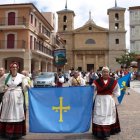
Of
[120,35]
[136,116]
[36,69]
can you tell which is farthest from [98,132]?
[120,35]

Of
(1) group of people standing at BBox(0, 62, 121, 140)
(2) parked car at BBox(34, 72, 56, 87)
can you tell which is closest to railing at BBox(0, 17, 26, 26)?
(2) parked car at BBox(34, 72, 56, 87)

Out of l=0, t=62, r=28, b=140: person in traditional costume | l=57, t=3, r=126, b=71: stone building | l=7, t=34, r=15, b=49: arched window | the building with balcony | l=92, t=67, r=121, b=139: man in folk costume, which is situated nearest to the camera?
l=0, t=62, r=28, b=140: person in traditional costume

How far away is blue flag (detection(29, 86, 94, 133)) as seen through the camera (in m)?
7.63

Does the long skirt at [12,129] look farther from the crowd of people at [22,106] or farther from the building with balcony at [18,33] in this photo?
the building with balcony at [18,33]

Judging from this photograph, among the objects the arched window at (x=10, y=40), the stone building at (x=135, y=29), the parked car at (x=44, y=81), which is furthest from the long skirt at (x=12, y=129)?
the stone building at (x=135, y=29)

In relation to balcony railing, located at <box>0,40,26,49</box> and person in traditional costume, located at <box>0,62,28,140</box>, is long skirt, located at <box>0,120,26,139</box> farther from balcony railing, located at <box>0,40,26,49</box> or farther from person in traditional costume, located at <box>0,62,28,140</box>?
balcony railing, located at <box>0,40,26,49</box>

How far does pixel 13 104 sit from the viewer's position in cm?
739

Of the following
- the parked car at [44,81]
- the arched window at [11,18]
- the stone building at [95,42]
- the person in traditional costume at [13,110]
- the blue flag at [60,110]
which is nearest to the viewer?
the person in traditional costume at [13,110]

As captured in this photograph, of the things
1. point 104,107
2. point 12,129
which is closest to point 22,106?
point 12,129

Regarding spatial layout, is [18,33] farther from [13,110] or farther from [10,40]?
[13,110]

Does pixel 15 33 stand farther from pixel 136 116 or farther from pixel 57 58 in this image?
pixel 136 116

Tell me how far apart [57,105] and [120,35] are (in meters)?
77.2

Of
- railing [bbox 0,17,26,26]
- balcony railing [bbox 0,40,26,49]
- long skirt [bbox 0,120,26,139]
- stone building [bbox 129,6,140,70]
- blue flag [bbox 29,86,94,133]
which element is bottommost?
long skirt [bbox 0,120,26,139]

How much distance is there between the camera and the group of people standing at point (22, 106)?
24.3ft
